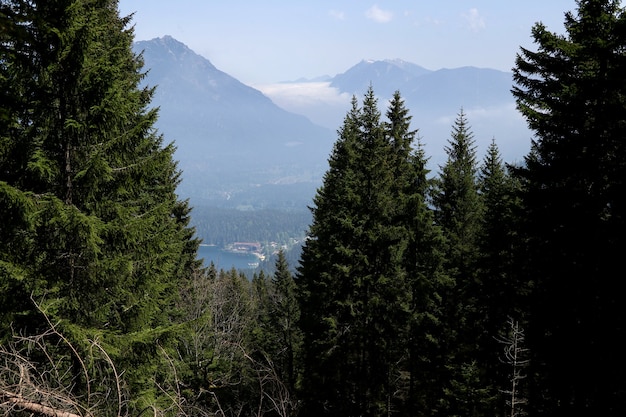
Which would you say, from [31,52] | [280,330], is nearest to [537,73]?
[31,52]

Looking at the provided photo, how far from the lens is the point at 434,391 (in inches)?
770

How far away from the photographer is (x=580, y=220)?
8508 millimetres

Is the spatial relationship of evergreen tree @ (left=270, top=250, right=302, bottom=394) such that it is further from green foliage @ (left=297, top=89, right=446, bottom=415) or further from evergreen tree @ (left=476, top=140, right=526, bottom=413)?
evergreen tree @ (left=476, top=140, right=526, bottom=413)

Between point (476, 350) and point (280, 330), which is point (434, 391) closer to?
point (476, 350)

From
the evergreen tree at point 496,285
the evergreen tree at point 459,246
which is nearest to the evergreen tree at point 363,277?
the evergreen tree at point 459,246

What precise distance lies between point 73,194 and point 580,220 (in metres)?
9.32

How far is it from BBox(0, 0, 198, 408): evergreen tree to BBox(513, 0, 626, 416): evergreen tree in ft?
25.1

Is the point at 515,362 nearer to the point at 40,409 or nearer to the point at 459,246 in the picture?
the point at 459,246

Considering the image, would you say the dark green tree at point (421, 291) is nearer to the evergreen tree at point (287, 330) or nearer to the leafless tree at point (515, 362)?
the leafless tree at point (515, 362)

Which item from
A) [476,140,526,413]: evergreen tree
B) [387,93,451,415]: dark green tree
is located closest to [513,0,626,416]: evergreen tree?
[476,140,526,413]: evergreen tree

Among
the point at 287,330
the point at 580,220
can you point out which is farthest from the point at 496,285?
the point at 287,330

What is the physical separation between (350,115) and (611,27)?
46.8ft

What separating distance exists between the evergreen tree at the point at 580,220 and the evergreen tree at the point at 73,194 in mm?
7657

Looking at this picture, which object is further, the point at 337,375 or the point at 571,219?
the point at 337,375
